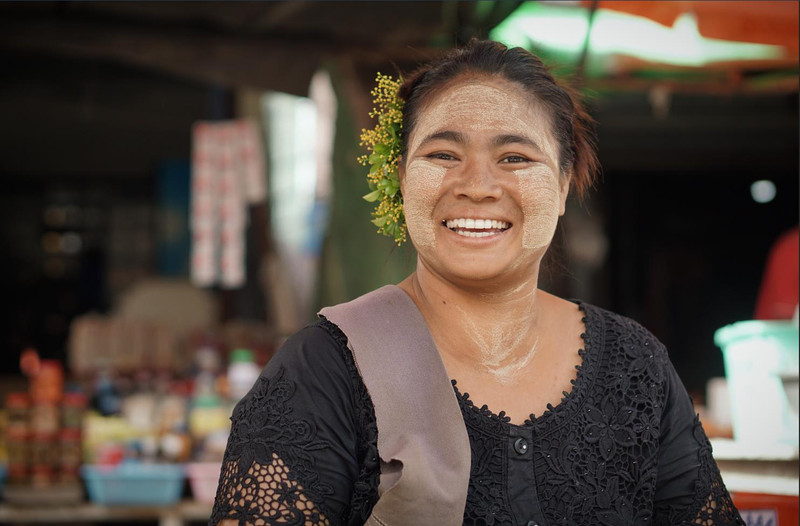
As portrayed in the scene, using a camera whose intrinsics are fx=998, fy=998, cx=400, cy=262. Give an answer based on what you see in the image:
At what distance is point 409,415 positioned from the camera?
67.3 inches

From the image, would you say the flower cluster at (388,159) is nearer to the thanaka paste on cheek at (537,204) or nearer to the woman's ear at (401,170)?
the woman's ear at (401,170)

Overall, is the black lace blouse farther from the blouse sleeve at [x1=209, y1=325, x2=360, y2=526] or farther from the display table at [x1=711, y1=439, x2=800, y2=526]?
the display table at [x1=711, y1=439, x2=800, y2=526]

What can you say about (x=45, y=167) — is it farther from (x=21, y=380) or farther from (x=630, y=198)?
(x=630, y=198)

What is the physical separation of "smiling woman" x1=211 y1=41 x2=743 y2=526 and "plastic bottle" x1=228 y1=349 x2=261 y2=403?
2.99 m

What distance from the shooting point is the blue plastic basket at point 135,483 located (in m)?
4.24

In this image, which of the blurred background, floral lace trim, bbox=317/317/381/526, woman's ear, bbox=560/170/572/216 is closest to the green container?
the blurred background

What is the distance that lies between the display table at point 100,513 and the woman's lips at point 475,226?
2.83m

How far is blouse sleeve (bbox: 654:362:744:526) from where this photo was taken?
1.89 m

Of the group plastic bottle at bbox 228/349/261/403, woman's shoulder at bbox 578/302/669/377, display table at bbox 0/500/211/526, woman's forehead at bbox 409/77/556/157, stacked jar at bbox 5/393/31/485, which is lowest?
display table at bbox 0/500/211/526

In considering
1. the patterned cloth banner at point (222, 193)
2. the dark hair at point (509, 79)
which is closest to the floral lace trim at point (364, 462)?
the dark hair at point (509, 79)

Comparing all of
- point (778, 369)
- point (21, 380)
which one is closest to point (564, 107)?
point (778, 369)

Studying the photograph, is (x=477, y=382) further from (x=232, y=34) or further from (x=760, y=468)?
(x=232, y=34)

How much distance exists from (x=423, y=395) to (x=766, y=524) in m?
1.09

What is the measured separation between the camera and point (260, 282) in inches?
301
